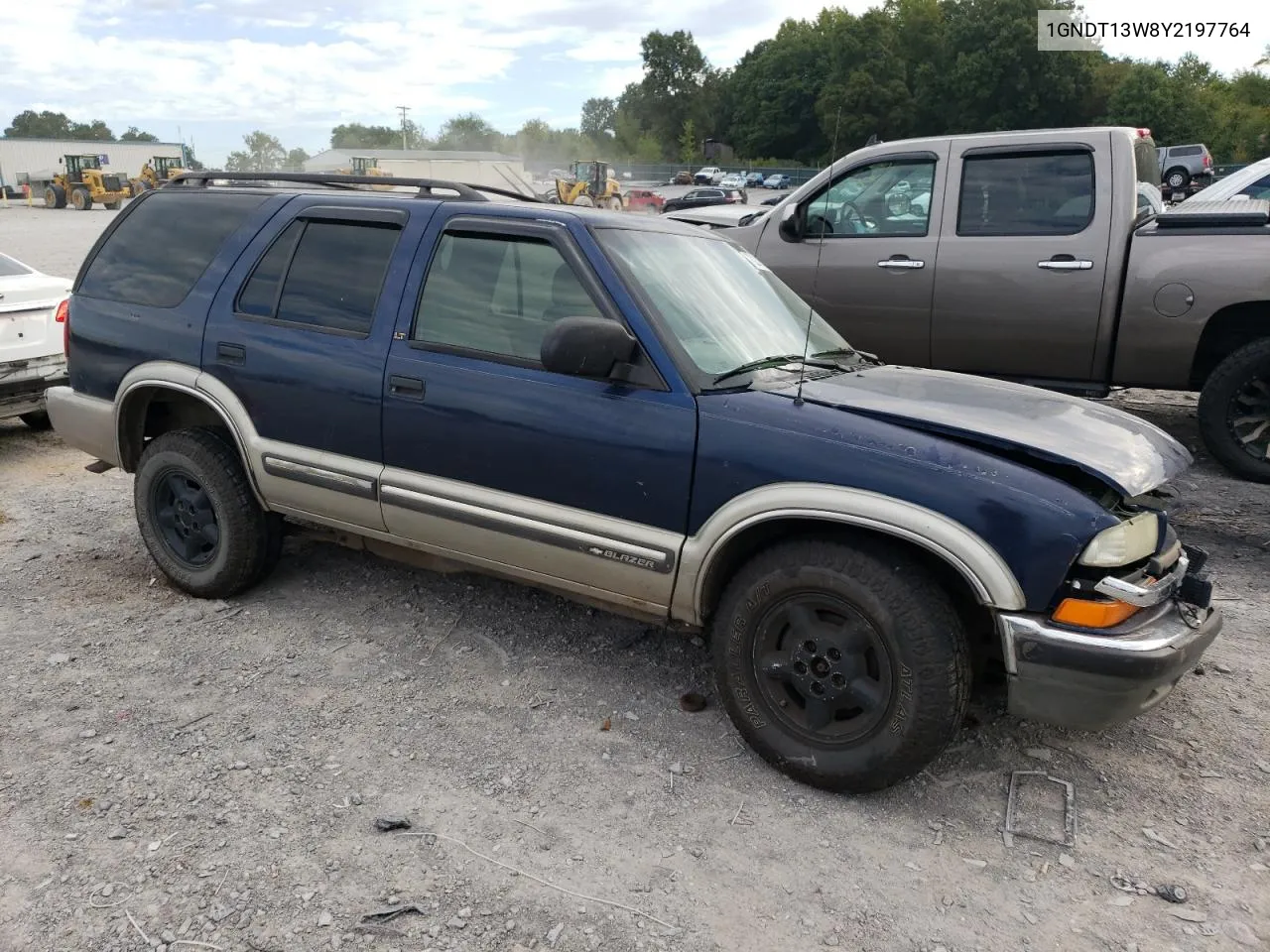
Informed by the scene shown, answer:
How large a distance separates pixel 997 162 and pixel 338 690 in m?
A: 5.22

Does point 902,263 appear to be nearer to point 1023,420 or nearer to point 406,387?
point 1023,420

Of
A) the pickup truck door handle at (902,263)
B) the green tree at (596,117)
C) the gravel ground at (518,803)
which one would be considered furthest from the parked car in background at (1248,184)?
the green tree at (596,117)

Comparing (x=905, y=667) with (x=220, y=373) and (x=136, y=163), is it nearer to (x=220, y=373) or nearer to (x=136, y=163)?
(x=220, y=373)

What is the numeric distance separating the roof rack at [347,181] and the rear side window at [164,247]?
0.23m

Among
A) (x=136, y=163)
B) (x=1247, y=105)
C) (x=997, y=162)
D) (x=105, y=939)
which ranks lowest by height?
(x=105, y=939)

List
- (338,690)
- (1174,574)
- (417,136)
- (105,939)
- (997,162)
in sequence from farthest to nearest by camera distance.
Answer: (417,136) < (997,162) < (338,690) < (1174,574) < (105,939)

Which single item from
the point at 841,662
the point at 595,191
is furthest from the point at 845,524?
the point at 595,191

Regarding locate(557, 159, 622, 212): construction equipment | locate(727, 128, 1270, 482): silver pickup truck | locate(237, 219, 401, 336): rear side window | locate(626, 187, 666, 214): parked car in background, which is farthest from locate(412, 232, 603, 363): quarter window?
locate(626, 187, 666, 214): parked car in background

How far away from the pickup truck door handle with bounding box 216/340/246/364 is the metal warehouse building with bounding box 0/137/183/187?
6298 cm

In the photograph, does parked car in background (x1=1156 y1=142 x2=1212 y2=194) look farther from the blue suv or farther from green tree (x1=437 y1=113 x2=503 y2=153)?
green tree (x1=437 y1=113 x2=503 y2=153)

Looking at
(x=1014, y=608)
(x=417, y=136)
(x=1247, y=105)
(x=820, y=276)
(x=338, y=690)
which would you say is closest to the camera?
(x=1014, y=608)

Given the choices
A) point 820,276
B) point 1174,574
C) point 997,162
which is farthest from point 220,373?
point 997,162

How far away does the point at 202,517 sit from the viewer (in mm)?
4254

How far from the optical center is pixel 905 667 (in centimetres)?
275
